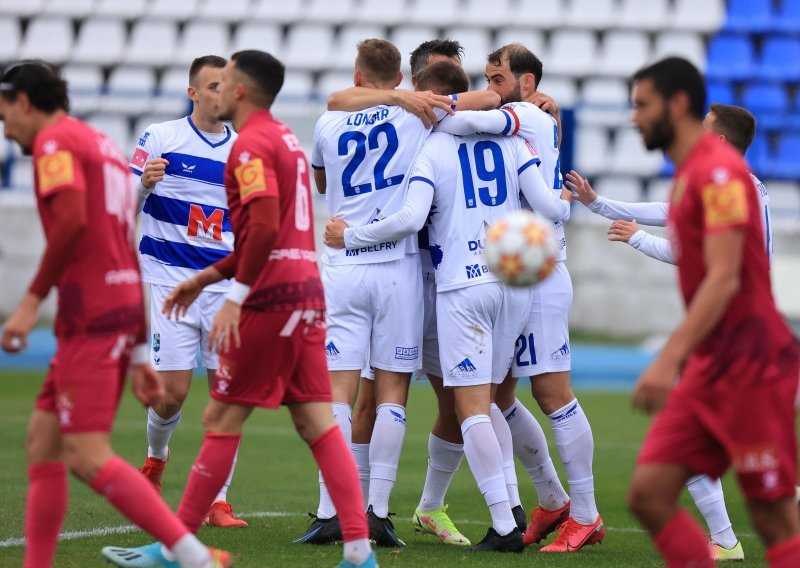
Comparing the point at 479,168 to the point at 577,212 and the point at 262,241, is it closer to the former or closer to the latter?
the point at 262,241

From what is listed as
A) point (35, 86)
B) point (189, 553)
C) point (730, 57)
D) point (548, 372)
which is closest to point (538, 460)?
point (548, 372)

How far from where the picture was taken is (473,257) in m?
6.50

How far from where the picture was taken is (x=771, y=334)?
425cm

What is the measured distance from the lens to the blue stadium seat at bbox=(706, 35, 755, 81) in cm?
2016

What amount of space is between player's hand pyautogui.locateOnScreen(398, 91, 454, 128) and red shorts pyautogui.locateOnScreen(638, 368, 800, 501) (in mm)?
2687

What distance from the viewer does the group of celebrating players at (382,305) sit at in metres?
4.25

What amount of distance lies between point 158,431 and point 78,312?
2725 millimetres

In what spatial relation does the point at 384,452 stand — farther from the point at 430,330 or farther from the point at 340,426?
the point at 430,330

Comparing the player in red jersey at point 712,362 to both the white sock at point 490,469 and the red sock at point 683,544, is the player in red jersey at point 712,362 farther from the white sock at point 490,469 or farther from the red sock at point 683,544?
the white sock at point 490,469

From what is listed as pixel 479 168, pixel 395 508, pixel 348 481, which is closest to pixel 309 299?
pixel 348 481

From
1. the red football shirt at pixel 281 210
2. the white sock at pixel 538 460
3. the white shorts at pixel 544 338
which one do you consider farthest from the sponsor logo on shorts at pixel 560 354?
the red football shirt at pixel 281 210

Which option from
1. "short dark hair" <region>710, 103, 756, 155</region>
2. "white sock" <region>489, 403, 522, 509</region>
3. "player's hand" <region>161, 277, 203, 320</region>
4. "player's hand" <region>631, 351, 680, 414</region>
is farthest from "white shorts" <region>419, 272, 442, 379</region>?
"player's hand" <region>631, 351, 680, 414</region>

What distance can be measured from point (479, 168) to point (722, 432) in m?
2.73

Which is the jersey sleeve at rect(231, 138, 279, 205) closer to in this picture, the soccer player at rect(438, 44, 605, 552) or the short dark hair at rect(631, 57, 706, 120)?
the short dark hair at rect(631, 57, 706, 120)
